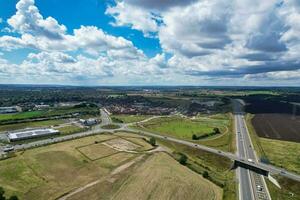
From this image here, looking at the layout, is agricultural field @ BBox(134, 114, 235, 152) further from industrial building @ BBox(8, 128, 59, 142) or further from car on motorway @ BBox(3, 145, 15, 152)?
car on motorway @ BBox(3, 145, 15, 152)

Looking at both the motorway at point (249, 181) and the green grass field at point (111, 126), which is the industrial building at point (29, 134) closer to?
the green grass field at point (111, 126)

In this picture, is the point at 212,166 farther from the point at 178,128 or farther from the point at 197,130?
the point at 178,128

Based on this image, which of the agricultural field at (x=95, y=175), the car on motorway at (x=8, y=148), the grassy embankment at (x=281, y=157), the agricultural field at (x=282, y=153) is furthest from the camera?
the car on motorway at (x=8, y=148)

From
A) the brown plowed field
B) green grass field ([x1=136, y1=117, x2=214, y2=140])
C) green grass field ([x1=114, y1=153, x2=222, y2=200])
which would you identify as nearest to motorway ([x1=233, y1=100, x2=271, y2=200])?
green grass field ([x1=114, y1=153, x2=222, y2=200])

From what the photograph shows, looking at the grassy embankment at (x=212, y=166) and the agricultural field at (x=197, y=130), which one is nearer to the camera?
the grassy embankment at (x=212, y=166)

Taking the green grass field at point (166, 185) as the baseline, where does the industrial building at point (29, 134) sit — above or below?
below

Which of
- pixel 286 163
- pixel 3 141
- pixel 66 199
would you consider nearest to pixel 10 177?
pixel 66 199

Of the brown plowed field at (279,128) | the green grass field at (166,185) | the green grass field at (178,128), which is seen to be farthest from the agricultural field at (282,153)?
the green grass field at (166,185)

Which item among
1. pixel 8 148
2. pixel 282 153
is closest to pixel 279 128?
pixel 282 153
